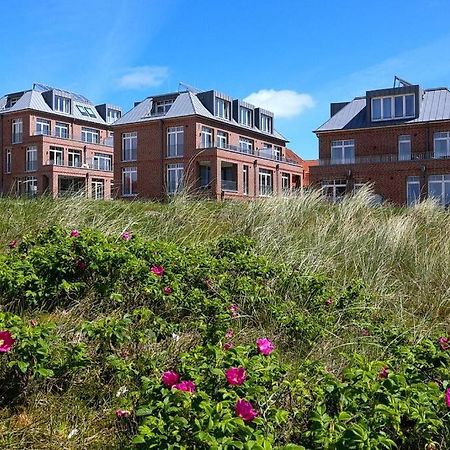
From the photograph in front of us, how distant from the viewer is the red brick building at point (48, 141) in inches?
1658

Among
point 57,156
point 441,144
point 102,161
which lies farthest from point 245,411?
point 102,161

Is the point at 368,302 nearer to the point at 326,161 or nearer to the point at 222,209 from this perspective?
the point at 222,209

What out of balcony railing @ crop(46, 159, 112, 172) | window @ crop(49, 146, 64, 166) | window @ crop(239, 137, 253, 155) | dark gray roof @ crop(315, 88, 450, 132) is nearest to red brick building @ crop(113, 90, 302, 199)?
window @ crop(239, 137, 253, 155)

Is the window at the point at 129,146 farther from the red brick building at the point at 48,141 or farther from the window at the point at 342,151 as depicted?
the window at the point at 342,151

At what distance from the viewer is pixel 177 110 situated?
1431 inches

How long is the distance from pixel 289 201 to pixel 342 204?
95cm

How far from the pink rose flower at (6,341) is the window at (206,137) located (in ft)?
112

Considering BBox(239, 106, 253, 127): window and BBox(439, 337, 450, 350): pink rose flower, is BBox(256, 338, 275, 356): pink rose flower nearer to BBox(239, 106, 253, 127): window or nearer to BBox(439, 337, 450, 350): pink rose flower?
BBox(439, 337, 450, 350): pink rose flower

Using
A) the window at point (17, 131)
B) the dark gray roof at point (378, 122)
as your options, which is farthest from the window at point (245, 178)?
the window at point (17, 131)

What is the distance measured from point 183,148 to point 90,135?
16462mm

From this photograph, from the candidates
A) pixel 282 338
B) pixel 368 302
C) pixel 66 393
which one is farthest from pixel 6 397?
pixel 368 302

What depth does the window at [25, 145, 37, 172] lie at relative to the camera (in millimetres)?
42719

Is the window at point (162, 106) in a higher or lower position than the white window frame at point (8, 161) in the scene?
higher

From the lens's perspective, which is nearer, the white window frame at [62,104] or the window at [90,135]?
the white window frame at [62,104]
